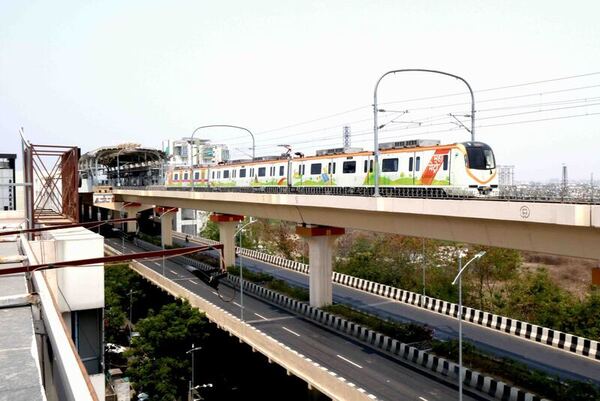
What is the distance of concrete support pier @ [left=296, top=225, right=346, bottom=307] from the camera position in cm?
3600

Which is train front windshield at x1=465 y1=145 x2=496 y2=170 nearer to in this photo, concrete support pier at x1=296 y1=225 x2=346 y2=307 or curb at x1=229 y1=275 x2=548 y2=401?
curb at x1=229 y1=275 x2=548 y2=401

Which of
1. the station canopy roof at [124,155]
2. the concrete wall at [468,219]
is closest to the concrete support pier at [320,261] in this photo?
the concrete wall at [468,219]

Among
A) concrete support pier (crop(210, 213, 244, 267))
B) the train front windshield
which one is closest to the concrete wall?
the train front windshield

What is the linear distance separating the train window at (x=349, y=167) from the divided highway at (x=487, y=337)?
9.81m

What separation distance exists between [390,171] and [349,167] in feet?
13.7

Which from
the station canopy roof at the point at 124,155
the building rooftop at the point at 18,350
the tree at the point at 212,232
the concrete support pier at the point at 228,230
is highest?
the station canopy roof at the point at 124,155

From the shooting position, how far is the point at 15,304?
8039 millimetres

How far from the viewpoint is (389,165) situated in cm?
2958

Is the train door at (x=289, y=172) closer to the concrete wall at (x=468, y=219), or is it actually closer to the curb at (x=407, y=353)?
the concrete wall at (x=468, y=219)

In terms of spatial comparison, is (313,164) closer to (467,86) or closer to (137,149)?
(467,86)

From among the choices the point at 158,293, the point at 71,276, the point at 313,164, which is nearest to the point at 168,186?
the point at 158,293

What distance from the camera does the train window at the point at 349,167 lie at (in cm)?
3278

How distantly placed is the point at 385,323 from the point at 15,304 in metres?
24.8

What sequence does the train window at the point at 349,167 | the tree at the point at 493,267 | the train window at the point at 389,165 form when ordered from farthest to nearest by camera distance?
the tree at the point at 493,267 → the train window at the point at 349,167 → the train window at the point at 389,165
